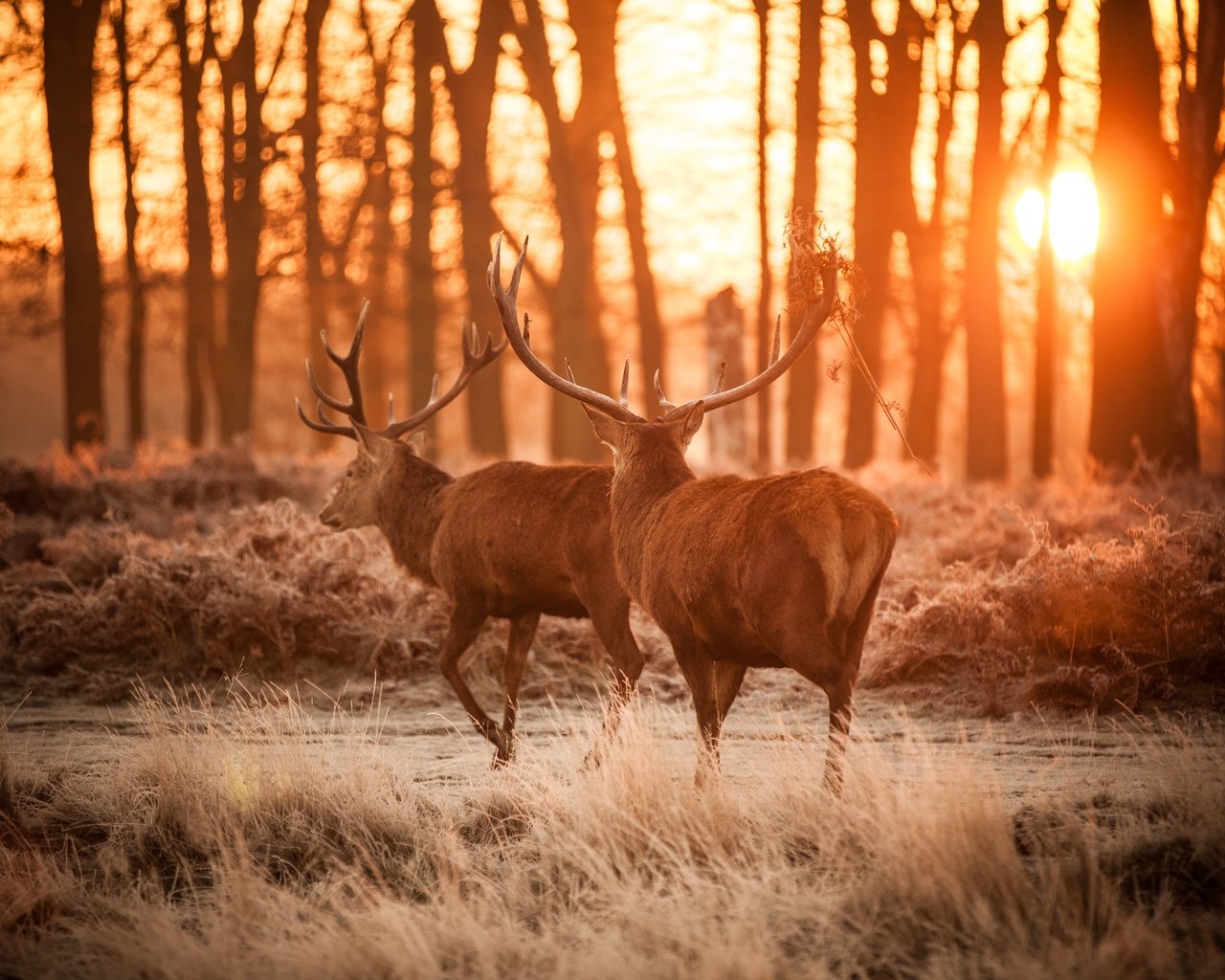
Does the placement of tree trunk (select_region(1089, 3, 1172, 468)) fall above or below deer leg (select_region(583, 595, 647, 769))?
above

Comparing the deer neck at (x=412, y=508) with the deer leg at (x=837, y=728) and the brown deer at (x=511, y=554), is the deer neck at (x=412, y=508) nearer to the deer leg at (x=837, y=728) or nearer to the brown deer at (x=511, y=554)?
the brown deer at (x=511, y=554)

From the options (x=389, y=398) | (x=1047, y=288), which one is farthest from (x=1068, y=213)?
(x=389, y=398)

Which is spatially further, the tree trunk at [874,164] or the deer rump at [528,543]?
the tree trunk at [874,164]

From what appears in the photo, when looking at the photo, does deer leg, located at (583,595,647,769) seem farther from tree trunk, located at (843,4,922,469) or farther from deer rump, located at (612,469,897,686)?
tree trunk, located at (843,4,922,469)

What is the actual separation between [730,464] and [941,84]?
7.74m

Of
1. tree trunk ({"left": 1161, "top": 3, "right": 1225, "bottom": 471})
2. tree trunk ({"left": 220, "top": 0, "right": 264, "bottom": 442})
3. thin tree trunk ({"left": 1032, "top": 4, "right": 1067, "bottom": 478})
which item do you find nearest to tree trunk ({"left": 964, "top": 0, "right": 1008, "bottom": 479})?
thin tree trunk ({"left": 1032, "top": 4, "right": 1067, "bottom": 478})

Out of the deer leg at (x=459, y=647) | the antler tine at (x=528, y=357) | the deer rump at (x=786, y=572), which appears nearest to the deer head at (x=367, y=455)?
the deer leg at (x=459, y=647)

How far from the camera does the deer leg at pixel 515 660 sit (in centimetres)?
727

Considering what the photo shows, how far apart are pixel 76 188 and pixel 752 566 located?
1748 cm

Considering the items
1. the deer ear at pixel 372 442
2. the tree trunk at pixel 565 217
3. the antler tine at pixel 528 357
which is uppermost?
the tree trunk at pixel 565 217

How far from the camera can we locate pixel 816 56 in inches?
715

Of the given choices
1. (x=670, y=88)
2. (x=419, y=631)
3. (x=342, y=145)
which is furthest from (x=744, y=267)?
(x=419, y=631)

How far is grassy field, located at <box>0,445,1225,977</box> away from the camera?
406 cm

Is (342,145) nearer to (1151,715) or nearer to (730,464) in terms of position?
(730,464)
